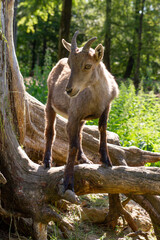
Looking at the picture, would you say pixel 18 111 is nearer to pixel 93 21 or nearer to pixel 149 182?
pixel 149 182

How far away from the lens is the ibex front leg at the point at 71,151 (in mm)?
3826

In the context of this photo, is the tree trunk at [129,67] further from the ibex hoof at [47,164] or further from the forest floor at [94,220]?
the ibex hoof at [47,164]

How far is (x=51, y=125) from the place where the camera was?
5.01 meters

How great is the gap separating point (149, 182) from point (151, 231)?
1.88 m

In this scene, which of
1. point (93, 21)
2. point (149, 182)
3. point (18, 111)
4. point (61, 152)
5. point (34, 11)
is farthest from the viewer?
point (93, 21)

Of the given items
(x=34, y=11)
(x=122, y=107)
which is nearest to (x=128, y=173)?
(x=122, y=107)

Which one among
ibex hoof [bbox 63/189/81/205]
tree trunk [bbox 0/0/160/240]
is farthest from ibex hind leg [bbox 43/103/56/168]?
ibex hoof [bbox 63/189/81/205]

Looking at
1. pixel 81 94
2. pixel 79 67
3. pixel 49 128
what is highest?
pixel 79 67

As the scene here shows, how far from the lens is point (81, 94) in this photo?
418 cm

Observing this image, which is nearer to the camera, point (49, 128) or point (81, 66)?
point (81, 66)

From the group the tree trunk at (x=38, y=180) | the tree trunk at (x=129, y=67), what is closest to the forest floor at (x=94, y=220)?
the tree trunk at (x=38, y=180)

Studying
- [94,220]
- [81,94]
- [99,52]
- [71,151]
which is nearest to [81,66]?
[99,52]

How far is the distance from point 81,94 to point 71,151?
28.8 inches

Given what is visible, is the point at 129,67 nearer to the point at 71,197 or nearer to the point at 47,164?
the point at 47,164
